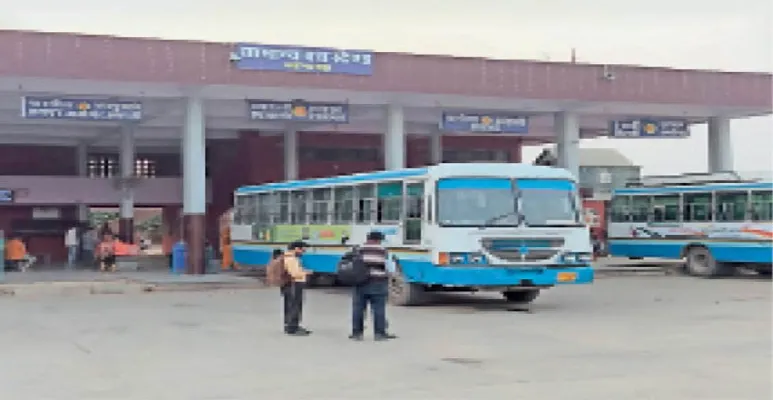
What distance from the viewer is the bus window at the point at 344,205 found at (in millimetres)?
20828

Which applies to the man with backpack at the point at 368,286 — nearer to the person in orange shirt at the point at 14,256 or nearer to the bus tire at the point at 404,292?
the bus tire at the point at 404,292

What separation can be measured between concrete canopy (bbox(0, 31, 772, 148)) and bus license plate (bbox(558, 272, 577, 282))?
10.7m

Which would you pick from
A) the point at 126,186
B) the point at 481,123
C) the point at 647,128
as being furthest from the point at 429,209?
the point at 126,186

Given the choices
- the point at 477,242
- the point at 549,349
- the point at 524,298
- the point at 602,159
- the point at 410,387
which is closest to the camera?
the point at 410,387

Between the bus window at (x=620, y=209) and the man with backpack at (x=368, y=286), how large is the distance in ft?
56.4

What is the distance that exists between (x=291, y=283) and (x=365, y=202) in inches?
248

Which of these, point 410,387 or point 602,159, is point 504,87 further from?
point 602,159

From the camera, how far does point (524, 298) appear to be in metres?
19.1

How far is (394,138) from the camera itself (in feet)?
94.3

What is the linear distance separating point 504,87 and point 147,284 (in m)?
11.0

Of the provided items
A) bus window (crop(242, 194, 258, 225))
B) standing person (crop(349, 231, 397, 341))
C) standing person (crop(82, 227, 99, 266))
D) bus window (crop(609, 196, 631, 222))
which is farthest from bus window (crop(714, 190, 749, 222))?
standing person (crop(82, 227, 99, 266))

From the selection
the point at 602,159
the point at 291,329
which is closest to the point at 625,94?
the point at 291,329

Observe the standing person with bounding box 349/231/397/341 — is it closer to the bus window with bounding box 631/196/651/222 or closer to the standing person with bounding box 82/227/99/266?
the bus window with bounding box 631/196/651/222

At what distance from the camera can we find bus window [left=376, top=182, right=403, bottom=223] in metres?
18.7
